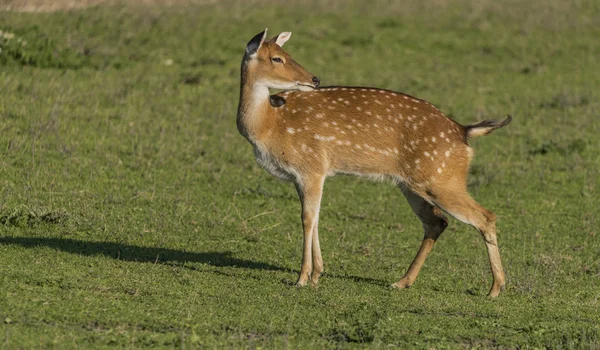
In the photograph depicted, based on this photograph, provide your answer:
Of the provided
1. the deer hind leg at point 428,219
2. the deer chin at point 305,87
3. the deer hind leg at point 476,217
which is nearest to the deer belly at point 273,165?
the deer chin at point 305,87

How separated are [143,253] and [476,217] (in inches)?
122

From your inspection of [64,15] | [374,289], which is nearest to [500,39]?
[64,15]

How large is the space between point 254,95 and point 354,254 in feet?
6.90

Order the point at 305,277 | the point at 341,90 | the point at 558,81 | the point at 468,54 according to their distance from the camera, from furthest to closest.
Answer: the point at 468,54 < the point at 558,81 < the point at 341,90 < the point at 305,277

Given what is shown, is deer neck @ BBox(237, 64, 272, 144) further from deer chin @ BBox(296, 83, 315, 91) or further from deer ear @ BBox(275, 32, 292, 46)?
deer ear @ BBox(275, 32, 292, 46)

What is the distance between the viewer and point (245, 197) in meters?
12.2

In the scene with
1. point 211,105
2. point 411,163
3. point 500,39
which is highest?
point 411,163

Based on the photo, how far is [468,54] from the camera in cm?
2081

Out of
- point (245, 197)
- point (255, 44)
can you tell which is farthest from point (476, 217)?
point (245, 197)

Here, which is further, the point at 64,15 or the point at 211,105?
the point at 64,15

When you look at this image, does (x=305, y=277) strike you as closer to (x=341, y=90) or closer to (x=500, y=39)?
(x=341, y=90)

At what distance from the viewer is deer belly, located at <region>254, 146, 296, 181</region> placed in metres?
9.23

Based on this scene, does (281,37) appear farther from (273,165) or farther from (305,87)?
(273,165)

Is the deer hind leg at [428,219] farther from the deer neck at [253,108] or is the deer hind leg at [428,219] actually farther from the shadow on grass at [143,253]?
the deer neck at [253,108]
